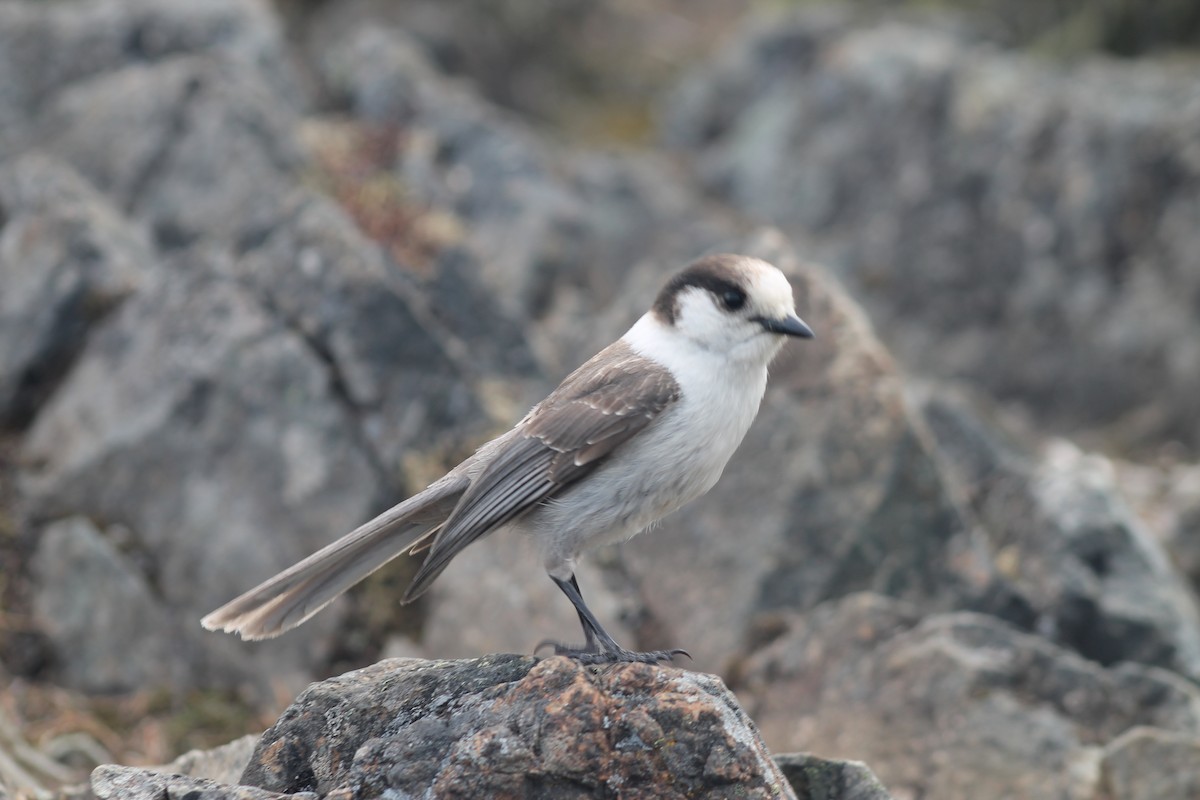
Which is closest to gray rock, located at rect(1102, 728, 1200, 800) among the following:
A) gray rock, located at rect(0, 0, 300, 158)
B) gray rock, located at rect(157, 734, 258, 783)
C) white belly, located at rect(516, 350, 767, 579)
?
white belly, located at rect(516, 350, 767, 579)

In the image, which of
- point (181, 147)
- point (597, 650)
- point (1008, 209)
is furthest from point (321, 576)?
point (1008, 209)

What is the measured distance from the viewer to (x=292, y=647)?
9367 mm

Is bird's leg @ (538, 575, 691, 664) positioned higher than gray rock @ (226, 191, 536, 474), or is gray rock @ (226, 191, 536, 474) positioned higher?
gray rock @ (226, 191, 536, 474)

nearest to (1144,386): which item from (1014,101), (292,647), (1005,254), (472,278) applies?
(1005,254)

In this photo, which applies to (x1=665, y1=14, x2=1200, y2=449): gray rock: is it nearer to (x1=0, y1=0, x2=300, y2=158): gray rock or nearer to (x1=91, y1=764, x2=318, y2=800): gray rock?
(x1=0, y1=0, x2=300, y2=158): gray rock

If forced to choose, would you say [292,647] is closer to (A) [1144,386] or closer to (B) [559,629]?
(B) [559,629]

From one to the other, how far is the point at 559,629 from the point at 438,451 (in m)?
1.79

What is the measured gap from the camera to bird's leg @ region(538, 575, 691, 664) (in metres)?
5.91

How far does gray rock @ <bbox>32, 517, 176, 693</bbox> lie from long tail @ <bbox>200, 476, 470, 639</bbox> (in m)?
3.23

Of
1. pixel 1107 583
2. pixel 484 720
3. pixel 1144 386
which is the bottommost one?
pixel 1144 386

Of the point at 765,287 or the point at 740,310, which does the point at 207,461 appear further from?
the point at 765,287

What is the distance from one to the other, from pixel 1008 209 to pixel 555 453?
551 inches

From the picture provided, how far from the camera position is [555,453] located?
662cm

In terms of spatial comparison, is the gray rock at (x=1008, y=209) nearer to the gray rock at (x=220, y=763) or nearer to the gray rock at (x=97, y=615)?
the gray rock at (x=97, y=615)
